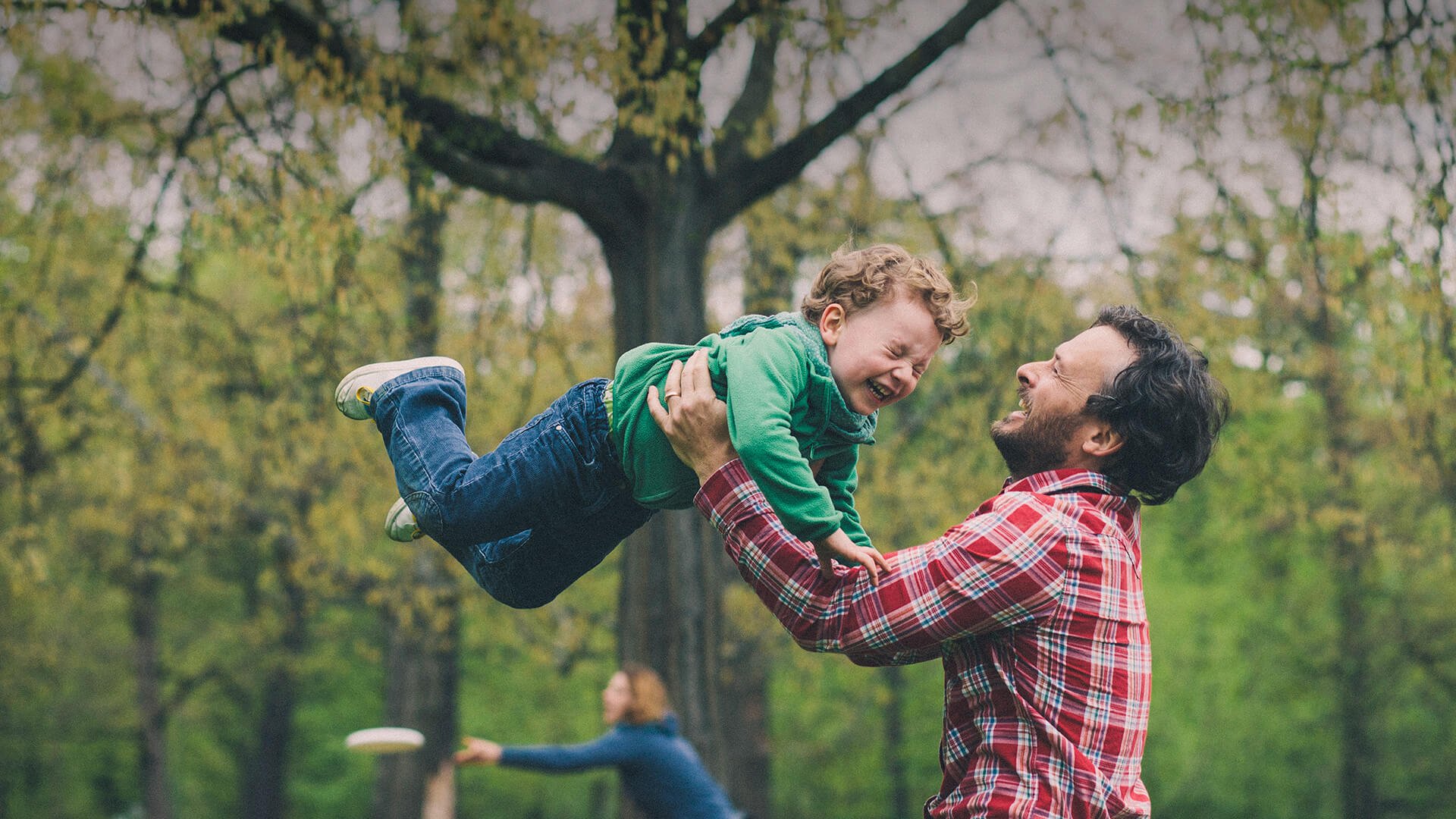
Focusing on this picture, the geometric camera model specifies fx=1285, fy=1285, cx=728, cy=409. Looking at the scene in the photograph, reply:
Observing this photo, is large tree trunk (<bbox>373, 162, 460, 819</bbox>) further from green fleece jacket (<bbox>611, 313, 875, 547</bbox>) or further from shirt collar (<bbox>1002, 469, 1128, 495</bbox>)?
shirt collar (<bbox>1002, 469, 1128, 495</bbox>)

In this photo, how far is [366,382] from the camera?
328cm

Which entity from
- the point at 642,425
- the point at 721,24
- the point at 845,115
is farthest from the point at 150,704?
the point at 642,425

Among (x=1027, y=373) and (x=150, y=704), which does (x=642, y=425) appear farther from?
(x=150, y=704)

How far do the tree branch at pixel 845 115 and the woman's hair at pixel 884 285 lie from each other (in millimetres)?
3826

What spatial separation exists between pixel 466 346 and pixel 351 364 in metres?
0.85

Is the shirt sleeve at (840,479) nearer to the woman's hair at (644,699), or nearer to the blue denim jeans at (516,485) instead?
the blue denim jeans at (516,485)

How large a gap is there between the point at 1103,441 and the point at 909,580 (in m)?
0.51

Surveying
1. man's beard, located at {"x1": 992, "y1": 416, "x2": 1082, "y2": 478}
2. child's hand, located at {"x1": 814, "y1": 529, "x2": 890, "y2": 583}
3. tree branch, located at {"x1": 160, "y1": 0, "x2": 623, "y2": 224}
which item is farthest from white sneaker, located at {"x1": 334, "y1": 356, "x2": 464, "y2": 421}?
tree branch, located at {"x1": 160, "y1": 0, "x2": 623, "y2": 224}

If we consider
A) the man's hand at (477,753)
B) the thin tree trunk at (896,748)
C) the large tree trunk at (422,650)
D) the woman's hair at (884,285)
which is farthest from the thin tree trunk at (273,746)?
the woman's hair at (884,285)

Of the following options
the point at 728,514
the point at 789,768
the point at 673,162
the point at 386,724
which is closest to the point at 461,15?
the point at 673,162

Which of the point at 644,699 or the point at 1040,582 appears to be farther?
the point at 644,699

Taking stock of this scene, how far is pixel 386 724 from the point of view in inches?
570

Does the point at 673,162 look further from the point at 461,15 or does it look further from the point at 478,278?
the point at 478,278

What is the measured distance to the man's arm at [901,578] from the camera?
92.0 inches
